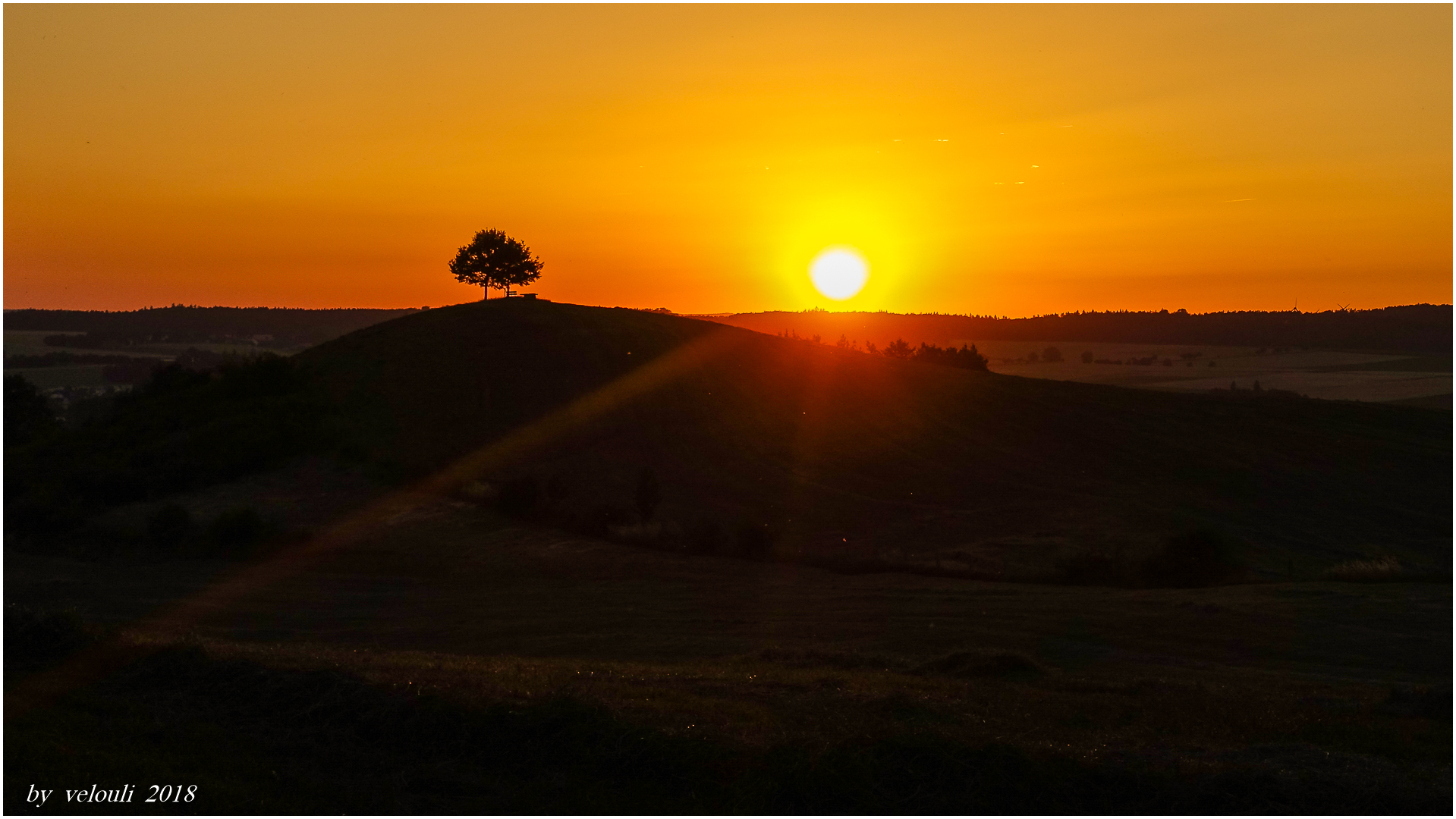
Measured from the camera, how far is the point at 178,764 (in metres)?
10.0

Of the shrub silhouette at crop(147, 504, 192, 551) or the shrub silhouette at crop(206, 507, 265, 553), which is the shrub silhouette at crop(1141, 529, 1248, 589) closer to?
the shrub silhouette at crop(206, 507, 265, 553)

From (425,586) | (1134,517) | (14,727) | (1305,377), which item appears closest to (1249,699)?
(14,727)

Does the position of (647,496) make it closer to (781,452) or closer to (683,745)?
(781,452)

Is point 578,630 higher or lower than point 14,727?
lower

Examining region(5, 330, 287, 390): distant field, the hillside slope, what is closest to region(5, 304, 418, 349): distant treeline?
region(5, 330, 287, 390): distant field

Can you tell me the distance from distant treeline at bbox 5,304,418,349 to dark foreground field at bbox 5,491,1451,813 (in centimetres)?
8771

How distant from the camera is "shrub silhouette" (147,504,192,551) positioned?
38719 mm

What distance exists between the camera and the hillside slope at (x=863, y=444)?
4444cm

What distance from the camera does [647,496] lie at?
42.4 metres

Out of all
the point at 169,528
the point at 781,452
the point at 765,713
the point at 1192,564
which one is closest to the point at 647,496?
the point at 781,452

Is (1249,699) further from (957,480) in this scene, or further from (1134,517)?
(957,480)

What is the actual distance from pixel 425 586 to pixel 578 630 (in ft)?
32.8

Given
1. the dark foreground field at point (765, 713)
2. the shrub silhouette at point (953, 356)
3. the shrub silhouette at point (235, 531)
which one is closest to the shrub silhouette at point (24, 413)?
the shrub silhouette at point (235, 531)

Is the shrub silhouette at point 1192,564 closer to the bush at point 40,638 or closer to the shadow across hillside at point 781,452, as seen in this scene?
the shadow across hillside at point 781,452
